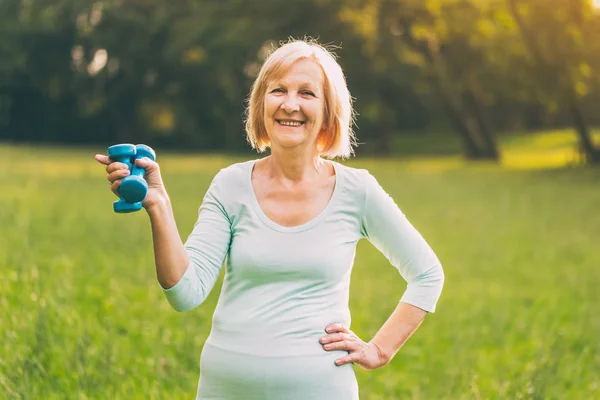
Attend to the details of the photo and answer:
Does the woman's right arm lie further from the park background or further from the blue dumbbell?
the park background

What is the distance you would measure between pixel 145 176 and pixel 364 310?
5361 millimetres

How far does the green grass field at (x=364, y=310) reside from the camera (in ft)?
15.1

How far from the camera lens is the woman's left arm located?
299 cm

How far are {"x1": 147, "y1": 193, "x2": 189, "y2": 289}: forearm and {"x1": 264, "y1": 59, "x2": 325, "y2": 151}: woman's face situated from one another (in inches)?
18.4

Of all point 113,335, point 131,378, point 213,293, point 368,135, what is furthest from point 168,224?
point 368,135

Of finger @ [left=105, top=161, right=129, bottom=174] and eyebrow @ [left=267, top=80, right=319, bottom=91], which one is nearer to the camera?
finger @ [left=105, top=161, right=129, bottom=174]

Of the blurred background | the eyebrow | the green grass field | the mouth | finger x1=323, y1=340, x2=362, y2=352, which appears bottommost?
the green grass field

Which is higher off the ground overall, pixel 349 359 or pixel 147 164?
pixel 147 164

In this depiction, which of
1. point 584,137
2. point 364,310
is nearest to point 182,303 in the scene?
point 364,310

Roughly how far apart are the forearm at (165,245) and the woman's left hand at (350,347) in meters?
0.49

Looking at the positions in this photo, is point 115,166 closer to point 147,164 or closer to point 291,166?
point 147,164

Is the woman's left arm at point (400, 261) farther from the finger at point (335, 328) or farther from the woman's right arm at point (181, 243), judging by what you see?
the woman's right arm at point (181, 243)

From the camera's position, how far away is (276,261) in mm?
2773

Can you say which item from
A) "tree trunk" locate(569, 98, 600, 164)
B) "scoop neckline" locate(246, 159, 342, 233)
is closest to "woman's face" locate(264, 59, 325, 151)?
"scoop neckline" locate(246, 159, 342, 233)
